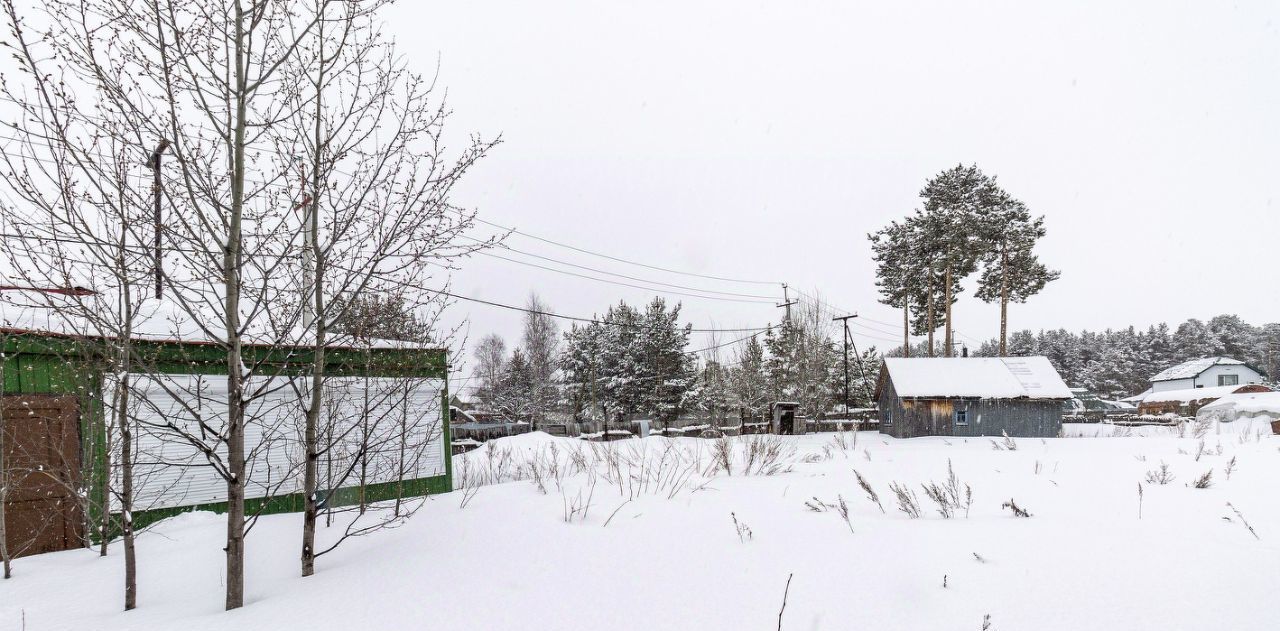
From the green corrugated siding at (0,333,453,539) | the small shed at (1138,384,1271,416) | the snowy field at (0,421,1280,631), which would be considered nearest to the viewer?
the snowy field at (0,421,1280,631)

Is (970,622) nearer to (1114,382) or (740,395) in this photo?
(740,395)

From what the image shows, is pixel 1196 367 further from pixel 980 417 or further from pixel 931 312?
pixel 980 417

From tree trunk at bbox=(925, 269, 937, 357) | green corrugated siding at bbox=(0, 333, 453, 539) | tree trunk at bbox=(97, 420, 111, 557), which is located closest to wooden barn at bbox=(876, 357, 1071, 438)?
tree trunk at bbox=(925, 269, 937, 357)

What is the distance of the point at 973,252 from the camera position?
85.6ft

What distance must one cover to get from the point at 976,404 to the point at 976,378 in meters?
1.16

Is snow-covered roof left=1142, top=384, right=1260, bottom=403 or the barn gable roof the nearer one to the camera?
snow-covered roof left=1142, top=384, right=1260, bottom=403

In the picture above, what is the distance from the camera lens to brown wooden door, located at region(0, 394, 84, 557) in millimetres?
6785

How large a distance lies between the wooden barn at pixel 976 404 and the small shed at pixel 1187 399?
833 inches

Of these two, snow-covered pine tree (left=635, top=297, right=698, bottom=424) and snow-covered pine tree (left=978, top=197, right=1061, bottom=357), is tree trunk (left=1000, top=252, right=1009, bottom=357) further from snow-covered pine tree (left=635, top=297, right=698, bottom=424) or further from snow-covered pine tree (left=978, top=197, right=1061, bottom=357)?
snow-covered pine tree (left=635, top=297, right=698, bottom=424)

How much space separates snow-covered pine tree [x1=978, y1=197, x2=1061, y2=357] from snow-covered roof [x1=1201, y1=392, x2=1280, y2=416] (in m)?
13.2

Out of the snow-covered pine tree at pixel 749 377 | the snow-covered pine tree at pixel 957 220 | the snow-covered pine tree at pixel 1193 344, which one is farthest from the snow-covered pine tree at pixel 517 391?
the snow-covered pine tree at pixel 1193 344

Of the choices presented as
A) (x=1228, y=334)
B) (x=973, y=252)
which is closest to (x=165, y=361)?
(x=973, y=252)

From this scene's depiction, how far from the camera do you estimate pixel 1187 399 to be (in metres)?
39.6

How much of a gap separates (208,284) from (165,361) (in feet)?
19.7
